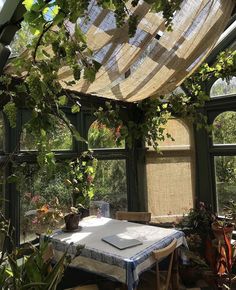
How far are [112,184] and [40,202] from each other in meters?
1.30

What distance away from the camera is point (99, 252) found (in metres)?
2.72

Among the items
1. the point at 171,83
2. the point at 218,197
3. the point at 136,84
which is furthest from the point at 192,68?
the point at 218,197

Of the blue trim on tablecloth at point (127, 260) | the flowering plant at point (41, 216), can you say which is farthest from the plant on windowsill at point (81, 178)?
the blue trim on tablecloth at point (127, 260)

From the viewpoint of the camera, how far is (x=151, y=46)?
10.2 ft

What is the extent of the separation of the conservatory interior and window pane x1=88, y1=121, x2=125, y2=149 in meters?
0.02

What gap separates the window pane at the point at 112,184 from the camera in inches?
174

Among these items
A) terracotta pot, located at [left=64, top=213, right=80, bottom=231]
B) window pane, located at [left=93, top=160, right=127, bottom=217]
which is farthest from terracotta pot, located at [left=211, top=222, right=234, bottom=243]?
terracotta pot, located at [left=64, top=213, right=80, bottom=231]

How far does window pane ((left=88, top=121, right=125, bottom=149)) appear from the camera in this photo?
4391 millimetres

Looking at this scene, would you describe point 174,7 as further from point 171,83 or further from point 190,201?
point 190,201

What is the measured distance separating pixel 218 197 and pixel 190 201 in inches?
17.2

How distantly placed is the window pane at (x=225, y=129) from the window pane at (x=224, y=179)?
262 millimetres

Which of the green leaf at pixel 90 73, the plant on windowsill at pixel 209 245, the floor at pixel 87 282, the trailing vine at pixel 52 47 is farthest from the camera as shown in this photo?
the floor at pixel 87 282

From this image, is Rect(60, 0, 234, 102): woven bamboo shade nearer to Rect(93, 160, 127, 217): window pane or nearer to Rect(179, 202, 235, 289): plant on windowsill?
Rect(93, 160, 127, 217): window pane

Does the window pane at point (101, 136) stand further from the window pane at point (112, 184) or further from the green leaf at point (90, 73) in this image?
the green leaf at point (90, 73)
